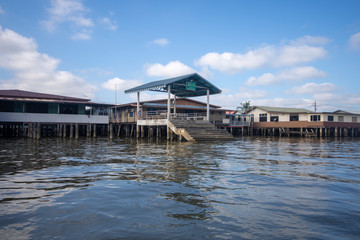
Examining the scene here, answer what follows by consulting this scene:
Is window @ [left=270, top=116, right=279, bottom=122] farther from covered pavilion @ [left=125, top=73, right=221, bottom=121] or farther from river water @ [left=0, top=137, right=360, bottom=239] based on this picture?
river water @ [left=0, top=137, right=360, bottom=239]

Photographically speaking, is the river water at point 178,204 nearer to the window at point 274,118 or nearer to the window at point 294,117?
the window at point 294,117

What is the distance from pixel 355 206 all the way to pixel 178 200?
3.74 meters

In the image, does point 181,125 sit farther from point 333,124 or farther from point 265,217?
point 333,124

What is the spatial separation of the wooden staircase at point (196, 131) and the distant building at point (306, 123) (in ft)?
73.3

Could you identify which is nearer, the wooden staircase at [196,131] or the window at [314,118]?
the wooden staircase at [196,131]

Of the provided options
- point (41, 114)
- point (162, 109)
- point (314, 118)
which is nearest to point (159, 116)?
point (162, 109)

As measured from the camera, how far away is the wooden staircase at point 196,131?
2638 centimetres

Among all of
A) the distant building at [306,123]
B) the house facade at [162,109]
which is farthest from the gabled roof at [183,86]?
the distant building at [306,123]

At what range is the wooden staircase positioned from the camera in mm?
26383

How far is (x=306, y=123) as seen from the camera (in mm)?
46562

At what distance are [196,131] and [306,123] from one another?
27657mm

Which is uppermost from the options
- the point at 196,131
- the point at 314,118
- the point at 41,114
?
the point at 314,118

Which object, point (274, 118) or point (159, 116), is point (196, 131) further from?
point (274, 118)

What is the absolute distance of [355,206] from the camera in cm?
576
